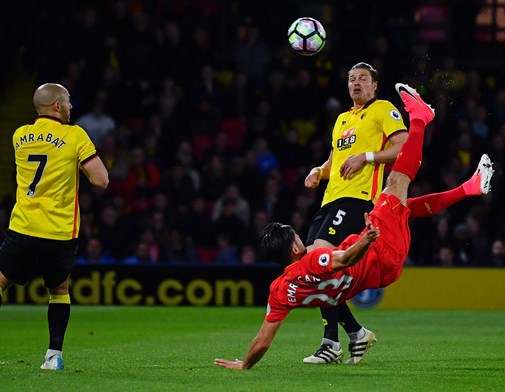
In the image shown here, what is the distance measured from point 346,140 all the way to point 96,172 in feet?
6.90

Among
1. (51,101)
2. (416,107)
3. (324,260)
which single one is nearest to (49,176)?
(51,101)

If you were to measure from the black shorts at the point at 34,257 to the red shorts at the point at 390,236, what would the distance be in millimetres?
2183

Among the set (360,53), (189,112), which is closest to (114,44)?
(189,112)

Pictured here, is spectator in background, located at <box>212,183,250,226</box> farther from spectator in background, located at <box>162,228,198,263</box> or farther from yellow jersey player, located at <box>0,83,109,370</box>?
yellow jersey player, located at <box>0,83,109,370</box>

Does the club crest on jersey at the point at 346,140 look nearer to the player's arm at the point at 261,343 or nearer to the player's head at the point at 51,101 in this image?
the player's arm at the point at 261,343

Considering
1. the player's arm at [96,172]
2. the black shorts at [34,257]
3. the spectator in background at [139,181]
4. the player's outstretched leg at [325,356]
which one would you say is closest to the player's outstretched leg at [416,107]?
the player's outstretched leg at [325,356]

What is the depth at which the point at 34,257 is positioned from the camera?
8.38 meters

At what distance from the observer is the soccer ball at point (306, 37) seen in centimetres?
1090

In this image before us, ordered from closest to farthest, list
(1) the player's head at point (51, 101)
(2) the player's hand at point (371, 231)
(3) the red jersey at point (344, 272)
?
(2) the player's hand at point (371, 231) < (3) the red jersey at point (344, 272) < (1) the player's head at point (51, 101)

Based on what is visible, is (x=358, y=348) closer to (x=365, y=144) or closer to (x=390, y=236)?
(x=390, y=236)

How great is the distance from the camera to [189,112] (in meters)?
18.9

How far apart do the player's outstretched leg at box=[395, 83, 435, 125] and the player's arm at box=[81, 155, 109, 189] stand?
2346 mm

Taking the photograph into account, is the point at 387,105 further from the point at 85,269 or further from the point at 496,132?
the point at 496,132

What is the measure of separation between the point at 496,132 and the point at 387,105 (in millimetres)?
9468
